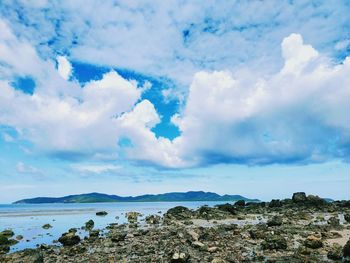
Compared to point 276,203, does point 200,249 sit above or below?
below

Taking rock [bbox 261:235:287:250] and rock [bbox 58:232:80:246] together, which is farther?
rock [bbox 58:232:80:246]

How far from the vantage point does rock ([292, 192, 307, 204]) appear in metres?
92.1

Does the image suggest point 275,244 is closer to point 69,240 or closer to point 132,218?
point 69,240

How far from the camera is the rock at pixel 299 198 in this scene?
92125 mm

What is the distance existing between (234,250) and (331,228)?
685 inches

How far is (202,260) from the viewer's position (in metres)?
23.7

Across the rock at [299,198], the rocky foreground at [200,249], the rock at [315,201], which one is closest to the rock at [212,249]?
the rocky foreground at [200,249]

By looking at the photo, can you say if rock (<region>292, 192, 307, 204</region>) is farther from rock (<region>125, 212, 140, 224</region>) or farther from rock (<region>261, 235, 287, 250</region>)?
rock (<region>261, 235, 287, 250</region>)

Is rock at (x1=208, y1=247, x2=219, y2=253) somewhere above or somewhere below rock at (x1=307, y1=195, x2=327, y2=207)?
below

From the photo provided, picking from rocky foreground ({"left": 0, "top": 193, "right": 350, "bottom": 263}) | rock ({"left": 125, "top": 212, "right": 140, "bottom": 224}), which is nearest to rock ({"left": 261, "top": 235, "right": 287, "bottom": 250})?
rocky foreground ({"left": 0, "top": 193, "right": 350, "bottom": 263})

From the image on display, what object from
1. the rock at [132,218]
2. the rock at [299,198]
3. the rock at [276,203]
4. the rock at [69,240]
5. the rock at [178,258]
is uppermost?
the rock at [299,198]

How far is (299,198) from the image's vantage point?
9356 centimetres

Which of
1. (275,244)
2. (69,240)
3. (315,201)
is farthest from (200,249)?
(315,201)

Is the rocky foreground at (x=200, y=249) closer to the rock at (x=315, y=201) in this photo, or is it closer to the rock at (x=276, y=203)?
the rock at (x=315, y=201)
